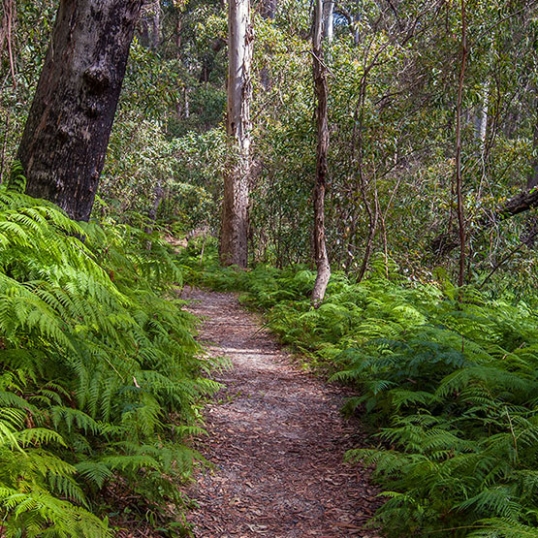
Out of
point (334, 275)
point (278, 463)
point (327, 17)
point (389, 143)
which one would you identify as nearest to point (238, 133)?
point (327, 17)

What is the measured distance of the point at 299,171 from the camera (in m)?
11.5

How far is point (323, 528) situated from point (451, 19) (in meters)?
9.58

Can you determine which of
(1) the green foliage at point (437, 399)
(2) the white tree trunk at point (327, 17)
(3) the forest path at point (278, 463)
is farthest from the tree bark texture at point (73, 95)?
(2) the white tree trunk at point (327, 17)

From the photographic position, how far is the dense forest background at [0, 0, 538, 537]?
9.05 ft

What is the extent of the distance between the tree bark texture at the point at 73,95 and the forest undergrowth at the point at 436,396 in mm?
2812

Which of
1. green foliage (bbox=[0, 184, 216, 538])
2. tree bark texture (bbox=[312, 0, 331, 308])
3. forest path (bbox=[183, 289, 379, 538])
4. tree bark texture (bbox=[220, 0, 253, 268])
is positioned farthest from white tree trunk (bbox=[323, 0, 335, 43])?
green foliage (bbox=[0, 184, 216, 538])

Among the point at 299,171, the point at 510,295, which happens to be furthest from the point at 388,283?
the point at 299,171

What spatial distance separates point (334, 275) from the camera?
9602 mm

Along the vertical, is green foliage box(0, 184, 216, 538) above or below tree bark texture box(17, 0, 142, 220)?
Answer: below

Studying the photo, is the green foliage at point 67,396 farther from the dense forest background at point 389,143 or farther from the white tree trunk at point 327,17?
the white tree trunk at point 327,17

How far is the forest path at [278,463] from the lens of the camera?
326 cm

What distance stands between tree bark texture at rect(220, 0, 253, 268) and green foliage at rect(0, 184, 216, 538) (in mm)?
9804

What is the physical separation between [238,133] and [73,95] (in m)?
9.74

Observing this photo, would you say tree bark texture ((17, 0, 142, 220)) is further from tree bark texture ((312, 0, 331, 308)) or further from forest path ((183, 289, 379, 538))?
tree bark texture ((312, 0, 331, 308))
